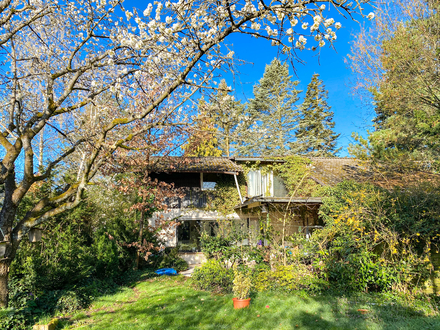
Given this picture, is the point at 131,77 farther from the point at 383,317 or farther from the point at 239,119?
the point at 383,317

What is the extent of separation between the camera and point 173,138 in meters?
11.8

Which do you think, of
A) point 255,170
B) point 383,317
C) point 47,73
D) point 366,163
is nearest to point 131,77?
point 47,73

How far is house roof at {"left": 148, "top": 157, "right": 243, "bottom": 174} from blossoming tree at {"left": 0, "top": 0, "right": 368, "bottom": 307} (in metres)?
4.70

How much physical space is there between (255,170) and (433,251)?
10.3 m

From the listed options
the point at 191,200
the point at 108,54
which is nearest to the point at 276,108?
the point at 191,200

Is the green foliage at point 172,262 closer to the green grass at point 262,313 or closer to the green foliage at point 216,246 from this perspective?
the green foliage at point 216,246

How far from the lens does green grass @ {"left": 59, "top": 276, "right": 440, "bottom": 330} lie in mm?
4867

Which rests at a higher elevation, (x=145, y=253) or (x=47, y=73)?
(x=47, y=73)

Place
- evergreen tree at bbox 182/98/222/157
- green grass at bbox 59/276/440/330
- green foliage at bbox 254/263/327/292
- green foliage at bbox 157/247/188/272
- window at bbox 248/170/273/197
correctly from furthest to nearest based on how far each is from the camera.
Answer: window at bbox 248/170/273/197 → green foliage at bbox 157/247/188/272 → green foliage at bbox 254/263/327/292 → evergreen tree at bbox 182/98/222/157 → green grass at bbox 59/276/440/330

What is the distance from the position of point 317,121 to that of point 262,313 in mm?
29203

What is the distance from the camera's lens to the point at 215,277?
24.9 ft

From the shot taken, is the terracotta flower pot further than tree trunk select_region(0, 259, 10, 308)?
Yes

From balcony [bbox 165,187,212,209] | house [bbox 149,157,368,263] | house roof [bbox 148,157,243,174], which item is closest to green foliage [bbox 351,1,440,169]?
house [bbox 149,157,368,263]

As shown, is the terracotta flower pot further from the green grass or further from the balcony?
the balcony
